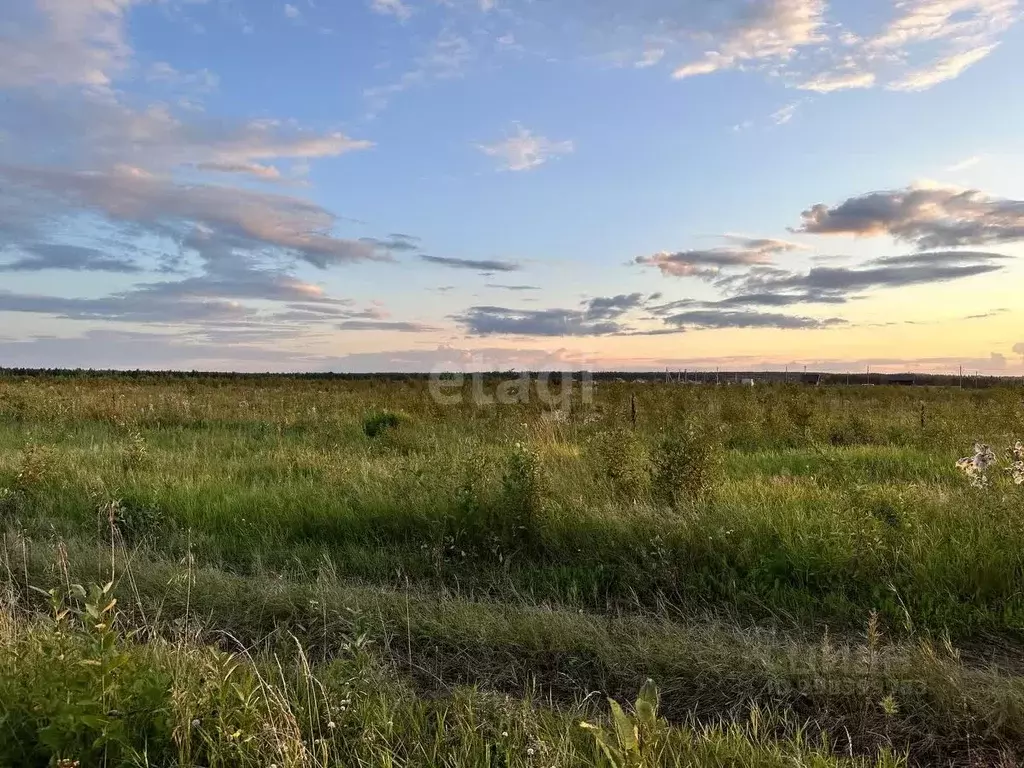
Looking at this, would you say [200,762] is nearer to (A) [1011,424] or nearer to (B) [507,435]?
(B) [507,435]

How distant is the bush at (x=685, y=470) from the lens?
7.52m

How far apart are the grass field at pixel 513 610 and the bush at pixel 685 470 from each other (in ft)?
0.10

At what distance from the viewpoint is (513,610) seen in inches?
195

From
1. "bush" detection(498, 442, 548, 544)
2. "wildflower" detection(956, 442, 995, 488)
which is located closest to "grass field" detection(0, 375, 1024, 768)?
"bush" detection(498, 442, 548, 544)

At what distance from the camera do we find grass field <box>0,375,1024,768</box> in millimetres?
2947

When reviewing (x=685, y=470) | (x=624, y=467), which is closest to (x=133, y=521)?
(x=624, y=467)

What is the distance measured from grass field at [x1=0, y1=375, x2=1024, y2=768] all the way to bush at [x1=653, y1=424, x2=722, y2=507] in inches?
1.2

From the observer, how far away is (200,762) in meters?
2.89

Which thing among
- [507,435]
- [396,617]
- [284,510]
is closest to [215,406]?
[507,435]

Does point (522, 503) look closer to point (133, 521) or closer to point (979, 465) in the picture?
point (133, 521)

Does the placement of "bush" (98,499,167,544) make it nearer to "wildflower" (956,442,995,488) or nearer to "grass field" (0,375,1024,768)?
"grass field" (0,375,1024,768)

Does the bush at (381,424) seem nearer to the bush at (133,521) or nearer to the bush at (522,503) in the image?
the bush at (133,521)

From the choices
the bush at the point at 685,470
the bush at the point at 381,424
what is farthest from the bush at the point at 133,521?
the bush at the point at 381,424

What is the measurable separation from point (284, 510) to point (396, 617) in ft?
11.2
